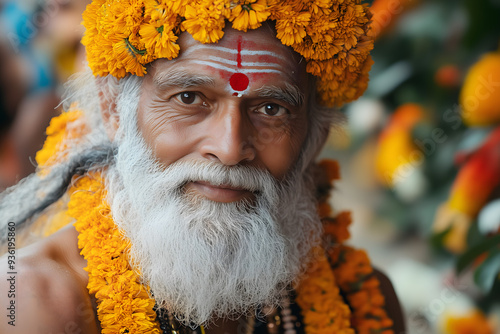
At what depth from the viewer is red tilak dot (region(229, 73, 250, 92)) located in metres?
1.76

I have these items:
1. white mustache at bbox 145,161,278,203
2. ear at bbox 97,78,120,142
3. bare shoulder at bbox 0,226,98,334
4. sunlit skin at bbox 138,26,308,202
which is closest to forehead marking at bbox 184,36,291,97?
sunlit skin at bbox 138,26,308,202

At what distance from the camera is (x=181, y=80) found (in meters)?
1.78

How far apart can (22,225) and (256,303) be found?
100 centimetres

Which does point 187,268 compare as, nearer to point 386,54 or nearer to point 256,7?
point 256,7

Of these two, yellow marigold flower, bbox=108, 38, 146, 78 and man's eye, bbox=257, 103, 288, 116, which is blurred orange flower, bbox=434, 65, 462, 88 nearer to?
man's eye, bbox=257, 103, 288, 116

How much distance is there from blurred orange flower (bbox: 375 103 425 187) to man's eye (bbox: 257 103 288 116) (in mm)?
1488

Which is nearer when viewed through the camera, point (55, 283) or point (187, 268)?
point (55, 283)

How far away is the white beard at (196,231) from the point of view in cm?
183

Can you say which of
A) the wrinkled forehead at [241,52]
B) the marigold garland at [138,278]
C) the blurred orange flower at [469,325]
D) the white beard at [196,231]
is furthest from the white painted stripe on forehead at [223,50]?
the blurred orange flower at [469,325]

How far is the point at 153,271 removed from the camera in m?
1.88

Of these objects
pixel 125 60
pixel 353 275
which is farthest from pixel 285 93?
pixel 353 275

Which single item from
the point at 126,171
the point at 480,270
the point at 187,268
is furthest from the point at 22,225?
the point at 480,270

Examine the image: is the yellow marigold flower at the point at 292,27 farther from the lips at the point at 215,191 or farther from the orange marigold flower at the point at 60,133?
the orange marigold flower at the point at 60,133

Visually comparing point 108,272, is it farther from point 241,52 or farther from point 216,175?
point 241,52
